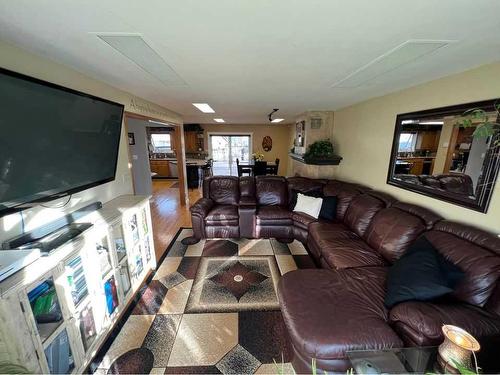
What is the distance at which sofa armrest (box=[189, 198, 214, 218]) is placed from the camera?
319 centimetres

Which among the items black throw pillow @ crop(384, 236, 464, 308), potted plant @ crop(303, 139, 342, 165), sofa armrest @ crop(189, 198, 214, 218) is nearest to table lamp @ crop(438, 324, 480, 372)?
black throw pillow @ crop(384, 236, 464, 308)

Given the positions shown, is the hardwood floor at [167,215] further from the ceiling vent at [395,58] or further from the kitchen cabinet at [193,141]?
the ceiling vent at [395,58]

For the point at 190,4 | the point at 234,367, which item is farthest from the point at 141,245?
the point at 190,4

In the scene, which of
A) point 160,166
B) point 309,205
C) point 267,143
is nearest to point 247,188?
point 309,205

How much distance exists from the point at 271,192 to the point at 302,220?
889mm

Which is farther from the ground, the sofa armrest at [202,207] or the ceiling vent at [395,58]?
the ceiling vent at [395,58]

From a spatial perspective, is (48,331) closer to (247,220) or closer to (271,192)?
Result: (247,220)

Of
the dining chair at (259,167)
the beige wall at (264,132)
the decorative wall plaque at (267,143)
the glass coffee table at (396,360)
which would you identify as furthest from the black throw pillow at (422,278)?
the decorative wall plaque at (267,143)

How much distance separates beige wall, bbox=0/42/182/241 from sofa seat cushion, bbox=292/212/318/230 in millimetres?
2477

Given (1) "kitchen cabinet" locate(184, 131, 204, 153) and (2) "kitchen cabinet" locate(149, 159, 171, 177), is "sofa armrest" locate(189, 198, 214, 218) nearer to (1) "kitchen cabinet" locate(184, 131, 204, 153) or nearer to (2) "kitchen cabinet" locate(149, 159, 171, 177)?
(2) "kitchen cabinet" locate(149, 159, 171, 177)

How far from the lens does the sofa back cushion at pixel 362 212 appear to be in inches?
98.3

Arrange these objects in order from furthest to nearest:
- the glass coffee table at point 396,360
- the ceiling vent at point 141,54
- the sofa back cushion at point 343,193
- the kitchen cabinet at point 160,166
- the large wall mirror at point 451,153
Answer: the kitchen cabinet at point 160,166 → the sofa back cushion at point 343,193 → the large wall mirror at point 451,153 → the ceiling vent at point 141,54 → the glass coffee table at point 396,360

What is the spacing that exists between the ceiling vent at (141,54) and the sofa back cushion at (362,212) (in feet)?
8.81

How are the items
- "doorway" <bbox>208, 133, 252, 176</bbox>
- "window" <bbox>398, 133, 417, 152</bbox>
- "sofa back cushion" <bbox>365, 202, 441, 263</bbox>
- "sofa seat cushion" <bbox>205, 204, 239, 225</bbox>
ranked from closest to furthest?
"sofa back cushion" <bbox>365, 202, 441, 263</bbox> → "window" <bbox>398, 133, 417, 152</bbox> → "sofa seat cushion" <bbox>205, 204, 239, 225</bbox> → "doorway" <bbox>208, 133, 252, 176</bbox>
